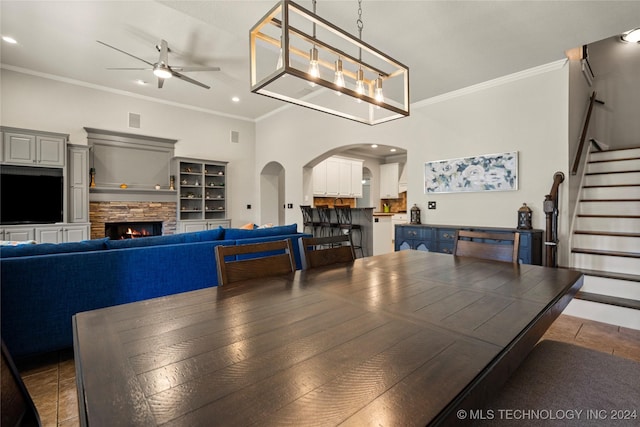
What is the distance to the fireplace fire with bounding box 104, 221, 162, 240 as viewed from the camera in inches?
225

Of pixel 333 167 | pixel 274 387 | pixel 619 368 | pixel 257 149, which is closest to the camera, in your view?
pixel 274 387

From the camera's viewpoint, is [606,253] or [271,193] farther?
[271,193]

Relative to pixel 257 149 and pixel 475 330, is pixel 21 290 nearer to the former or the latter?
pixel 475 330

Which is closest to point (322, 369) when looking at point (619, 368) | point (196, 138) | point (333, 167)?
point (619, 368)

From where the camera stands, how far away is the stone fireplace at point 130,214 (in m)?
5.52

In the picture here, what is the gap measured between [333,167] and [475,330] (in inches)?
Result: 289

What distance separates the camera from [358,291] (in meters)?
1.37

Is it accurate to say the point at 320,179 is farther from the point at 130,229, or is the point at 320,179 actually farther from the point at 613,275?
the point at 613,275

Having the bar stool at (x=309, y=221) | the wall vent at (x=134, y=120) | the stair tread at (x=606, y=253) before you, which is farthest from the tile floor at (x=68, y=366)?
the wall vent at (x=134, y=120)

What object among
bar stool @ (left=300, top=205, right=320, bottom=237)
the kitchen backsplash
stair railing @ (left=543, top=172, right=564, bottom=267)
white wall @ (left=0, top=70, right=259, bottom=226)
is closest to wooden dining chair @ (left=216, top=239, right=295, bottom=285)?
stair railing @ (left=543, top=172, right=564, bottom=267)

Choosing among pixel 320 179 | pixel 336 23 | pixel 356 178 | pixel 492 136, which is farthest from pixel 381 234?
pixel 336 23

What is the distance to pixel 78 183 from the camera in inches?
200

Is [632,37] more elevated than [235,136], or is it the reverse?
[632,37]

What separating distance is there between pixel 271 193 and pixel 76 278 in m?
5.58
